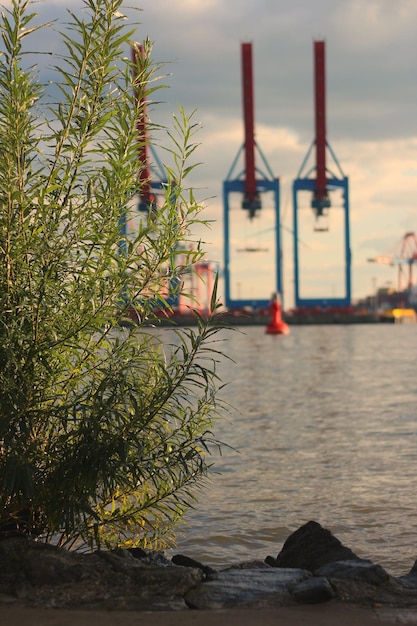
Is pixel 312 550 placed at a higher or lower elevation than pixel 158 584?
lower

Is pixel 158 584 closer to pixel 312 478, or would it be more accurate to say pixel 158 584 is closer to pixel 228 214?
pixel 312 478

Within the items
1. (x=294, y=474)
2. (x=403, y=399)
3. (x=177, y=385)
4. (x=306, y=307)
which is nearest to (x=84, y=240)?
(x=177, y=385)

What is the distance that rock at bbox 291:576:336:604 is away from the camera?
4598 mm

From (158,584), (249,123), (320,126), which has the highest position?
(320,126)

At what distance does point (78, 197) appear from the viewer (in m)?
5.30

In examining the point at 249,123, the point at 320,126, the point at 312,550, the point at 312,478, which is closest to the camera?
the point at 312,550

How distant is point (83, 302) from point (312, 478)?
6.34 m

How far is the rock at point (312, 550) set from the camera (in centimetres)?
559

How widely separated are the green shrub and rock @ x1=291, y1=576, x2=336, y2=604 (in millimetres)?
1095

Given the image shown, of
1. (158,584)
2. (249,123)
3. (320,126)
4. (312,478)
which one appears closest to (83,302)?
(158,584)

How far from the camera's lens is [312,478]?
10859mm

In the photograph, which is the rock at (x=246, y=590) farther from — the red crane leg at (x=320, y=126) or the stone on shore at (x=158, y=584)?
the red crane leg at (x=320, y=126)

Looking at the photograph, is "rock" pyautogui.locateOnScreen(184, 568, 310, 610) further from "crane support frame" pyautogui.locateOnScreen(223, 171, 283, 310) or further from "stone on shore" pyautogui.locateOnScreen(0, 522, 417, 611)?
"crane support frame" pyautogui.locateOnScreen(223, 171, 283, 310)

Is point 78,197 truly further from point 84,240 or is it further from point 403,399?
point 403,399
